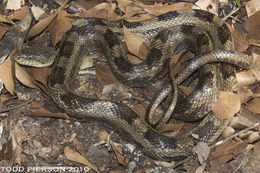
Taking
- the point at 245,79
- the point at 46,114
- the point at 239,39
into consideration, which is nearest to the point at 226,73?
the point at 245,79

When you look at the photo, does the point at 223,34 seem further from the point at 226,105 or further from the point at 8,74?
the point at 8,74

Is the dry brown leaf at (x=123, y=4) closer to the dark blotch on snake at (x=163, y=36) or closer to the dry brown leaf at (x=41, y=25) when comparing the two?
the dark blotch on snake at (x=163, y=36)

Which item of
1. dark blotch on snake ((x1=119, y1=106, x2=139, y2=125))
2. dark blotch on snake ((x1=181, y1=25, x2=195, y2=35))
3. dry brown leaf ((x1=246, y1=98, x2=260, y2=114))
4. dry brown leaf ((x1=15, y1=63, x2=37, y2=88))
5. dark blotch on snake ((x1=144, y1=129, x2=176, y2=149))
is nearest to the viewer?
dark blotch on snake ((x1=144, y1=129, x2=176, y2=149))

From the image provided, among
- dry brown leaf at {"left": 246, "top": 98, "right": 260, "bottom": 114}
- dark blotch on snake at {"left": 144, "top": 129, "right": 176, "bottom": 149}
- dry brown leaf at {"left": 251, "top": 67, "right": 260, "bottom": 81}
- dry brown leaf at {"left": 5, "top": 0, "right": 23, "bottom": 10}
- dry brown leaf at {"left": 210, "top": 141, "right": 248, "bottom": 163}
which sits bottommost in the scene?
dry brown leaf at {"left": 210, "top": 141, "right": 248, "bottom": 163}

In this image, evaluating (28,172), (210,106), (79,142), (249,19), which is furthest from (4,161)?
(249,19)

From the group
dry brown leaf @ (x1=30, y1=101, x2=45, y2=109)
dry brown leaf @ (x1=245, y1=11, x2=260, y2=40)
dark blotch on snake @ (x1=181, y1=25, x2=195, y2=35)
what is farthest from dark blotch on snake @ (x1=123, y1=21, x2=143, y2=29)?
dry brown leaf @ (x1=30, y1=101, x2=45, y2=109)

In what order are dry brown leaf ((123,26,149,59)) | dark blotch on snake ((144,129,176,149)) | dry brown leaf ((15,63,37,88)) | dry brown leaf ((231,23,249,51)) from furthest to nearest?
dry brown leaf ((123,26,149,59))
dry brown leaf ((231,23,249,51))
dry brown leaf ((15,63,37,88))
dark blotch on snake ((144,129,176,149))

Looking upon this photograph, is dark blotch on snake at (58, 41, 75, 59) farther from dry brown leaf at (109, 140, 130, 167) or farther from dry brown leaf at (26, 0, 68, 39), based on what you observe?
dry brown leaf at (109, 140, 130, 167)

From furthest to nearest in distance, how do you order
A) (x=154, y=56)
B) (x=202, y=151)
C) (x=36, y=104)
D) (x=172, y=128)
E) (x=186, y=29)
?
(x=186, y=29) → (x=154, y=56) → (x=36, y=104) → (x=172, y=128) → (x=202, y=151)
